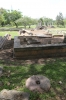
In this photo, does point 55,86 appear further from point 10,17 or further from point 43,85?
point 10,17

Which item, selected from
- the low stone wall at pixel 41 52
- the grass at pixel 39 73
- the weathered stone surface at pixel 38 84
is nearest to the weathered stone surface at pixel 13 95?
the grass at pixel 39 73

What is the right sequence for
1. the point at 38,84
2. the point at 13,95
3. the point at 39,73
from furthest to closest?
1. the point at 39,73
2. the point at 38,84
3. the point at 13,95

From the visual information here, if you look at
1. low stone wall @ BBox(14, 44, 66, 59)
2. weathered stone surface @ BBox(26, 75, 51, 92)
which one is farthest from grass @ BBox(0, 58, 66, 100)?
low stone wall @ BBox(14, 44, 66, 59)

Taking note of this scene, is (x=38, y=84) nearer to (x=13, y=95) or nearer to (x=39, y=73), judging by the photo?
(x=13, y=95)

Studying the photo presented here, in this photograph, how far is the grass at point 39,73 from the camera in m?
3.77

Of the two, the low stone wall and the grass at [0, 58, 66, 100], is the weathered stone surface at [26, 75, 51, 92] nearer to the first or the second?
the grass at [0, 58, 66, 100]

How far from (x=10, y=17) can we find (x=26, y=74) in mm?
63300

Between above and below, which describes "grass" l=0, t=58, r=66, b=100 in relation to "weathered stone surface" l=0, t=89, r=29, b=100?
below

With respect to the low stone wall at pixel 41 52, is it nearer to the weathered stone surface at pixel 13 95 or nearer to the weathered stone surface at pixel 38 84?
the weathered stone surface at pixel 38 84

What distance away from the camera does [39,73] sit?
510 centimetres

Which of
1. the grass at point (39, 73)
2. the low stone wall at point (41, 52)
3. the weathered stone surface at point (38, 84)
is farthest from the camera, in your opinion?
the low stone wall at point (41, 52)

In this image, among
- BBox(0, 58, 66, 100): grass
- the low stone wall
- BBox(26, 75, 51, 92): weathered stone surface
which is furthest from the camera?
the low stone wall

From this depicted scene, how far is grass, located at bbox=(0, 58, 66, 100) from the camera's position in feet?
12.4

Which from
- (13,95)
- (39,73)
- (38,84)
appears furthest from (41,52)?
(13,95)
